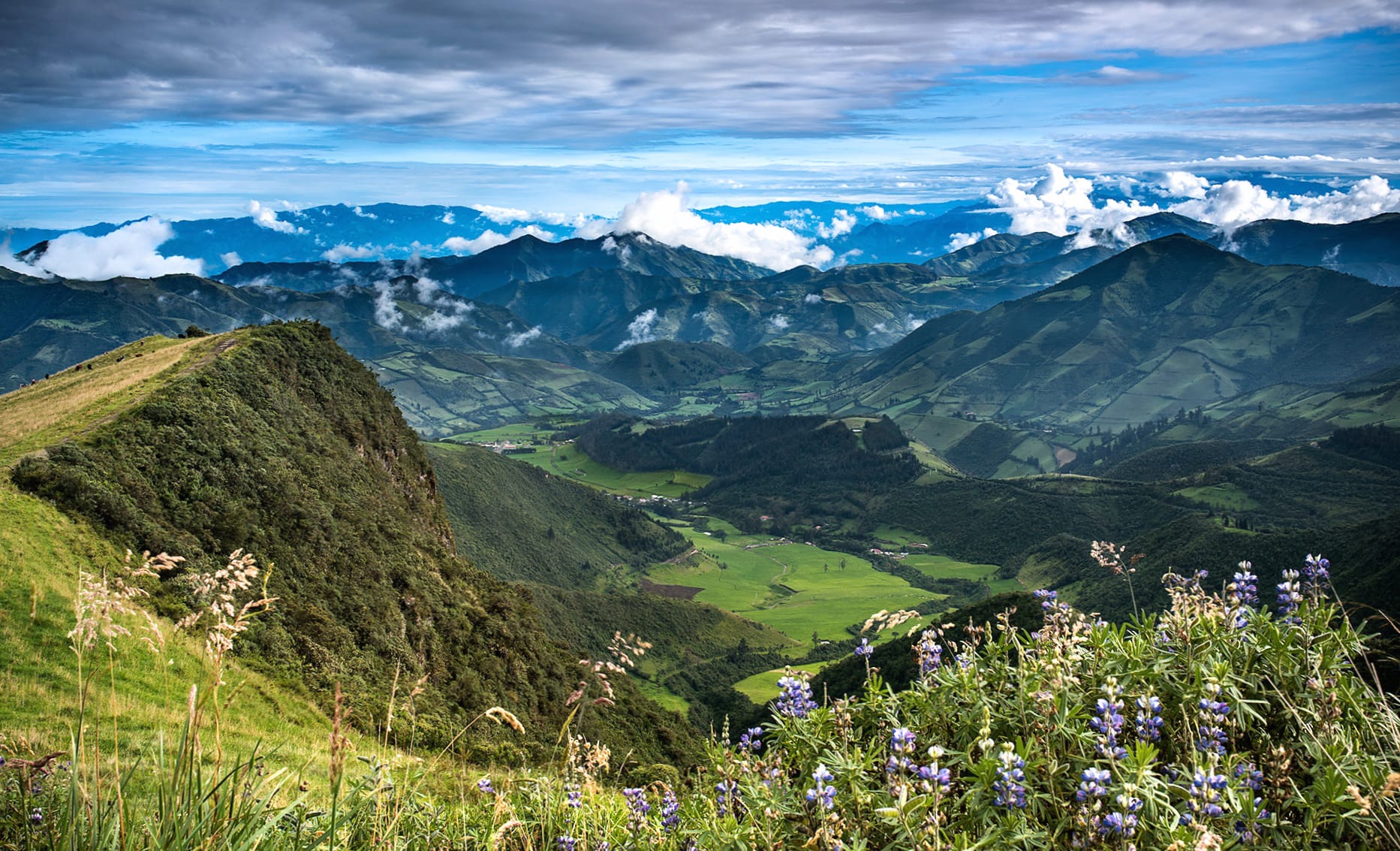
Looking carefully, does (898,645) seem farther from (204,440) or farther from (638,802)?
(638,802)

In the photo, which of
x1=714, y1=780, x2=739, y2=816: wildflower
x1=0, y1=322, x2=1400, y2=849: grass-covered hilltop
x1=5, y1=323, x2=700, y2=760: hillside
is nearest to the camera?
x1=0, y1=322, x2=1400, y2=849: grass-covered hilltop

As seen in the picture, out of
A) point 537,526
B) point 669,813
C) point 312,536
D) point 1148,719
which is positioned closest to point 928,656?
point 1148,719

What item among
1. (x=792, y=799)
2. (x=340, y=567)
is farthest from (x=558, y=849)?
(x=340, y=567)

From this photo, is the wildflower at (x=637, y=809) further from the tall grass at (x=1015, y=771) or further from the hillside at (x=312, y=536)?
the hillside at (x=312, y=536)

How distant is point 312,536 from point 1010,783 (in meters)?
39.2

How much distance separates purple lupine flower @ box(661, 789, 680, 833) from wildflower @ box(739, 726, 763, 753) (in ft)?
2.21

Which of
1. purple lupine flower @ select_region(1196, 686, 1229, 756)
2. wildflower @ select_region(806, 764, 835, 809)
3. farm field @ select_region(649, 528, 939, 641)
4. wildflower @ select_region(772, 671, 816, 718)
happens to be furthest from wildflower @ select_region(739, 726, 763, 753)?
farm field @ select_region(649, 528, 939, 641)

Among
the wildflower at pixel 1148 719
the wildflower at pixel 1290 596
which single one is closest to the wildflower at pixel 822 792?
the wildflower at pixel 1148 719

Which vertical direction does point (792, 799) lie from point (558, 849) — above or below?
above

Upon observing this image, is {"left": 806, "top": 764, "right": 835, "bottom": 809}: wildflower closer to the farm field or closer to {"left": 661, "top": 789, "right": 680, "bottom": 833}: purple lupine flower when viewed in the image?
{"left": 661, "top": 789, "right": 680, "bottom": 833}: purple lupine flower

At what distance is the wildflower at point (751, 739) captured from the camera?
5.49 metres

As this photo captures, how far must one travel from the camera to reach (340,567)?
37031 millimetres

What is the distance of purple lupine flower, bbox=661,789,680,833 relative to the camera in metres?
5.84

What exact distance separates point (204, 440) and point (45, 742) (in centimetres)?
3141
